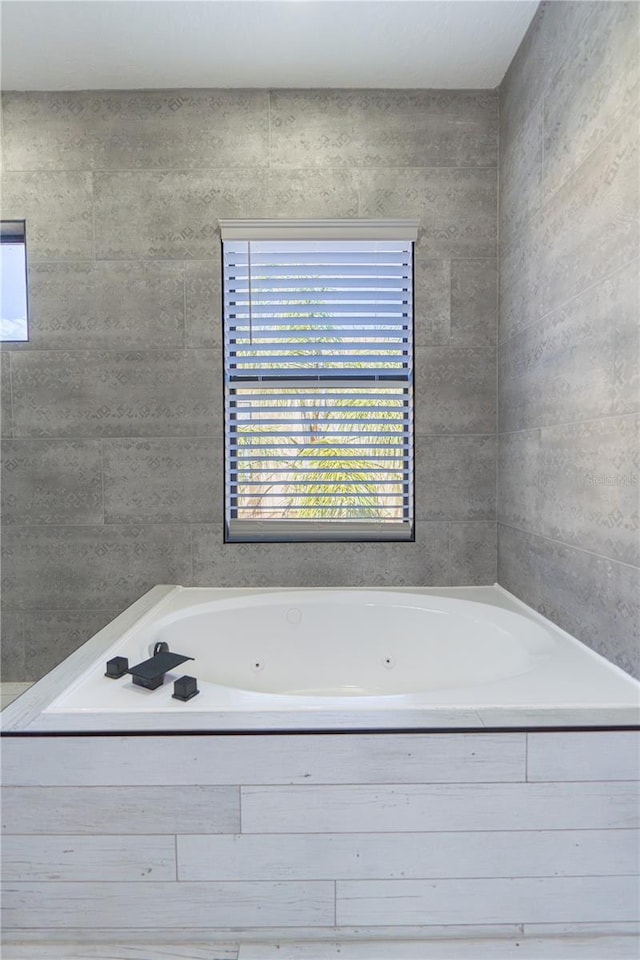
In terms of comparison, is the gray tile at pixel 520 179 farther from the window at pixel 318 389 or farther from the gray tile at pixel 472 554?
the gray tile at pixel 472 554

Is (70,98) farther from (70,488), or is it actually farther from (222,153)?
(70,488)

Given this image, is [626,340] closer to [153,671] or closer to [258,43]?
[153,671]

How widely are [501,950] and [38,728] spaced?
3.53 ft

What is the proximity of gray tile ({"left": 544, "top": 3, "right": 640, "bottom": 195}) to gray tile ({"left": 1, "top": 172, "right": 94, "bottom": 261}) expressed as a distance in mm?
1780

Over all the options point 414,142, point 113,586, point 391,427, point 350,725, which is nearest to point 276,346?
point 391,427

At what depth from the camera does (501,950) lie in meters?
1.08

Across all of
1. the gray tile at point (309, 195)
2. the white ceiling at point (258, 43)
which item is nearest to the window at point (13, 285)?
the white ceiling at point (258, 43)

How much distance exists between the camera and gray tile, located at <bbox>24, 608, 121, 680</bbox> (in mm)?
2205

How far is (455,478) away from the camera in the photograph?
87.2 inches

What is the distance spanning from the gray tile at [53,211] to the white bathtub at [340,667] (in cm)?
150

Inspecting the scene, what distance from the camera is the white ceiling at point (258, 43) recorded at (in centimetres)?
174

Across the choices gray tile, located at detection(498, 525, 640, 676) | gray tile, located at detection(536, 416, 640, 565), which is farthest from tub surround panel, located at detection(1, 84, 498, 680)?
gray tile, located at detection(536, 416, 640, 565)

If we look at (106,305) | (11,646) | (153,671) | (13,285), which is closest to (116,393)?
(106,305)

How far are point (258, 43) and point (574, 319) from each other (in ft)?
5.03
